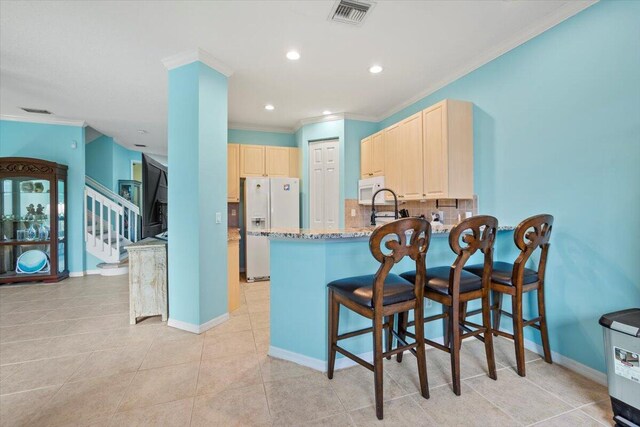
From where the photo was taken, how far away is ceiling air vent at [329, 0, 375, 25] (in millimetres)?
2115

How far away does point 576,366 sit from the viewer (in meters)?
2.04

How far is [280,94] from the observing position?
12.5 feet

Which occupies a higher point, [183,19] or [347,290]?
[183,19]

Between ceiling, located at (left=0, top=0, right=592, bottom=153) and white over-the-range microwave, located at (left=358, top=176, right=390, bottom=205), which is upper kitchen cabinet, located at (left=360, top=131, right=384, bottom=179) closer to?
white over-the-range microwave, located at (left=358, top=176, right=390, bottom=205)

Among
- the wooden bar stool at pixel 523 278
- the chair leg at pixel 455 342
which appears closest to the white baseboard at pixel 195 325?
the chair leg at pixel 455 342

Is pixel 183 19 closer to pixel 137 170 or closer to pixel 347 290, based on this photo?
pixel 347 290

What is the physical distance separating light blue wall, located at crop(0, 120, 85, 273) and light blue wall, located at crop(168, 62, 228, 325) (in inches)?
133

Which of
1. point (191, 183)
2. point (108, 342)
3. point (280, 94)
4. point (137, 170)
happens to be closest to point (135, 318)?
point (108, 342)

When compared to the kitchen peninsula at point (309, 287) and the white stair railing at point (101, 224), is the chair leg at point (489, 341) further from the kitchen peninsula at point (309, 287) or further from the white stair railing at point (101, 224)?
the white stair railing at point (101, 224)

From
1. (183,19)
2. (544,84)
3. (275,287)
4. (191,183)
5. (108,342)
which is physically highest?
(183,19)

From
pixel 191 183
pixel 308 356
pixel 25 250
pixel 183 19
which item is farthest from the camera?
pixel 25 250

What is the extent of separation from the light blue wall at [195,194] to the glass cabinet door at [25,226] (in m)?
3.38

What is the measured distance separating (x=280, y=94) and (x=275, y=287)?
107 inches

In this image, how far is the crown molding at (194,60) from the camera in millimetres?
2741
